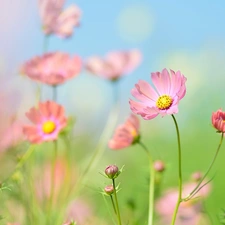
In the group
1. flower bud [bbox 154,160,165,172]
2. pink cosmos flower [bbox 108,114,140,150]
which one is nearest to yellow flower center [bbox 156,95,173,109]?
pink cosmos flower [bbox 108,114,140,150]

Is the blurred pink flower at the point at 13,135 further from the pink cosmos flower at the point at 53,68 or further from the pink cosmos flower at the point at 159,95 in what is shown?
the pink cosmos flower at the point at 159,95

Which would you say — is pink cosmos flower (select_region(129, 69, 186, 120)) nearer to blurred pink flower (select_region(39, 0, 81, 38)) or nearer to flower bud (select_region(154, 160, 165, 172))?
flower bud (select_region(154, 160, 165, 172))

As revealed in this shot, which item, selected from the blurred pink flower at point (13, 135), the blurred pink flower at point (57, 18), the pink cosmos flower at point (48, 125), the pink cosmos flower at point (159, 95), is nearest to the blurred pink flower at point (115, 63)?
the blurred pink flower at point (57, 18)

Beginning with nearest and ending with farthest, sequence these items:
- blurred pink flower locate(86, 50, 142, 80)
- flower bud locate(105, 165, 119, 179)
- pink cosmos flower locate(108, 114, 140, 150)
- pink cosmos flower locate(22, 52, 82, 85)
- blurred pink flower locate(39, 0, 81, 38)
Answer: flower bud locate(105, 165, 119, 179) → pink cosmos flower locate(108, 114, 140, 150) → pink cosmos flower locate(22, 52, 82, 85) → blurred pink flower locate(39, 0, 81, 38) → blurred pink flower locate(86, 50, 142, 80)

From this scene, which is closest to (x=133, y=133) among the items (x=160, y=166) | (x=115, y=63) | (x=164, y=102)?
(x=160, y=166)

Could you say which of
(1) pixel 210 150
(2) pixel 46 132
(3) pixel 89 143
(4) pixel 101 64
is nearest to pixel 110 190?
(2) pixel 46 132

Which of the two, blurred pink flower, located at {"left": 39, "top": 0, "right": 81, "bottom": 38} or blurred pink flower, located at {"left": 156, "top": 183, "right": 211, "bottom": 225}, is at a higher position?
blurred pink flower, located at {"left": 39, "top": 0, "right": 81, "bottom": 38}

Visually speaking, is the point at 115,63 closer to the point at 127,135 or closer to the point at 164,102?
the point at 127,135
